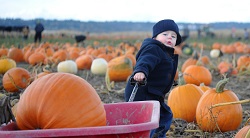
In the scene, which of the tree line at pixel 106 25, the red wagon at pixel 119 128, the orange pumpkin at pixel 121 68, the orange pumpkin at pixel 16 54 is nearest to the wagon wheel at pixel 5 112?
Result: the red wagon at pixel 119 128

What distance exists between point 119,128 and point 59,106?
388mm

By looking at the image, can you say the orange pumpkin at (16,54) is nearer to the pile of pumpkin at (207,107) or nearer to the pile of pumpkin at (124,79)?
the pile of pumpkin at (124,79)

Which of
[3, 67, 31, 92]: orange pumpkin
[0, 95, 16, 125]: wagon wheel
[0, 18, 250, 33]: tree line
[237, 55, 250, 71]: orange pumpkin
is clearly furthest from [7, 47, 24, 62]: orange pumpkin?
[0, 18, 250, 33]: tree line

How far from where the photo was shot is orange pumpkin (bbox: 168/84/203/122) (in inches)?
185

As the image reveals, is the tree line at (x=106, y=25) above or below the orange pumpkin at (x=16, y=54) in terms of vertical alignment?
below

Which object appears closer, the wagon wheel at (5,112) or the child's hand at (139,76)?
the wagon wheel at (5,112)

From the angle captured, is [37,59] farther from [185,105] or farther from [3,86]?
[185,105]

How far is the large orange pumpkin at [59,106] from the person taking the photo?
235 cm

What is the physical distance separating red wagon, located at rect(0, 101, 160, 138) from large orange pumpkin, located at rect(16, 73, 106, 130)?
12 centimetres

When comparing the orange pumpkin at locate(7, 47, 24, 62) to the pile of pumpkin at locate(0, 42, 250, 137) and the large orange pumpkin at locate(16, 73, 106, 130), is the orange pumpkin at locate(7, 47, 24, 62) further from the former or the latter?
the large orange pumpkin at locate(16, 73, 106, 130)

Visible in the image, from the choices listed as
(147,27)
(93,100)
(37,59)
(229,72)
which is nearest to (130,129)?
(93,100)

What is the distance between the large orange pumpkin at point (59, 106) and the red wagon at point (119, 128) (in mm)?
119

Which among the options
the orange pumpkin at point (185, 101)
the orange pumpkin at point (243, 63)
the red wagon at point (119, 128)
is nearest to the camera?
the red wagon at point (119, 128)

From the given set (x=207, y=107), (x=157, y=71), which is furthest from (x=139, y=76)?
(x=207, y=107)
